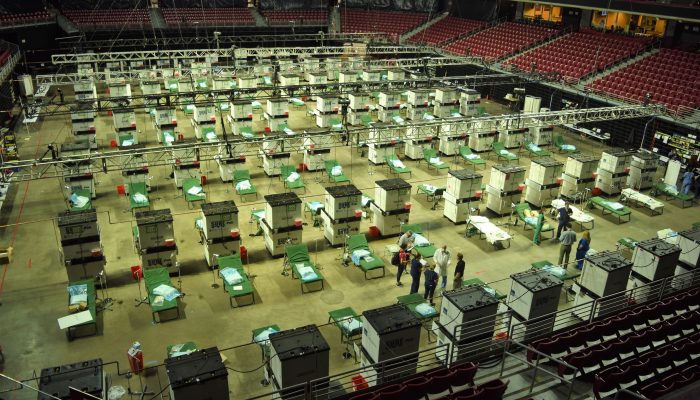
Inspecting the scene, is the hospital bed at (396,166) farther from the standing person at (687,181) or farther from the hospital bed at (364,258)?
the standing person at (687,181)

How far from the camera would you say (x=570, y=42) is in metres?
35.2

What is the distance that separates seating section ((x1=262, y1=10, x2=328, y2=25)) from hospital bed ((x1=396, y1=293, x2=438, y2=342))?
37.9m

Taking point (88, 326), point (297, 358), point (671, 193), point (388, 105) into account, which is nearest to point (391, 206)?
point (297, 358)

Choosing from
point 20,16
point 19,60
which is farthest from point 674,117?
point 20,16

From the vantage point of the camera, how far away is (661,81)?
2739 centimetres

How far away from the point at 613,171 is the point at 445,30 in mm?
27200

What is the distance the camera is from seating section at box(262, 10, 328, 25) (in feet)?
153

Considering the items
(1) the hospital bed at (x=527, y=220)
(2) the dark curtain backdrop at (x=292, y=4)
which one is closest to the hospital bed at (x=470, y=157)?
(1) the hospital bed at (x=527, y=220)

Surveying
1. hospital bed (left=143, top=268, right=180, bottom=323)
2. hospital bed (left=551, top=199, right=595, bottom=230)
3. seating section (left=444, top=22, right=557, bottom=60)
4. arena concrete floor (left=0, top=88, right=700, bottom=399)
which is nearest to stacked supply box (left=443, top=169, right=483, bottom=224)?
arena concrete floor (left=0, top=88, right=700, bottom=399)

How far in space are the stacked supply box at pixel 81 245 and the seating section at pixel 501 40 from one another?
101ft

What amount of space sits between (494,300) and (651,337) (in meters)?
3.07

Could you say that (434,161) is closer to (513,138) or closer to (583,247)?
(513,138)

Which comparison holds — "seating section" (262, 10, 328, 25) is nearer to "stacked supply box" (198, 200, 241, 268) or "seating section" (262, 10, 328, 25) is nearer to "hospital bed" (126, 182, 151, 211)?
"hospital bed" (126, 182, 151, 211)

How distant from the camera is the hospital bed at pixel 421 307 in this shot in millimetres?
12518
